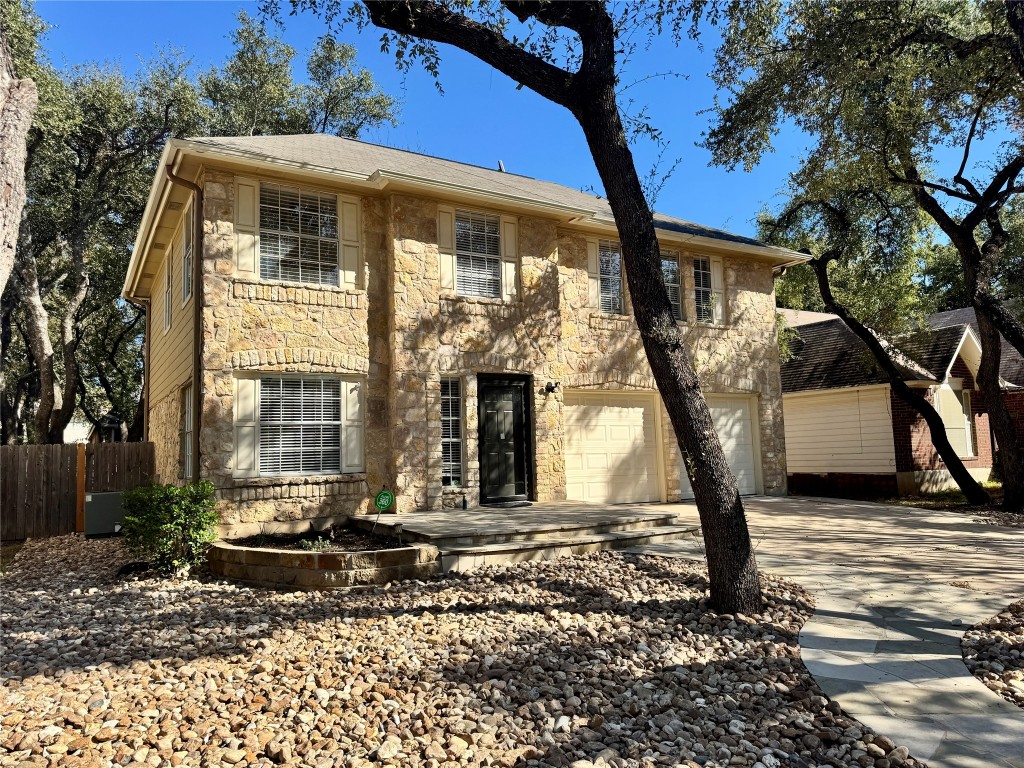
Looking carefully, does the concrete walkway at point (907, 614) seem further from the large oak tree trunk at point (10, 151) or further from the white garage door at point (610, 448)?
the large oak tree trunk at point (10, 151)

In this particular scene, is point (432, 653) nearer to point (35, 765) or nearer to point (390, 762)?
point (390, 762)

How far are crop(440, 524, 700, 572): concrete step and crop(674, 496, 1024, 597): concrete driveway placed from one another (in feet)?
4.14

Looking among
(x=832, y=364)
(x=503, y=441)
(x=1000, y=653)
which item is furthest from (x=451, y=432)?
(x=832, y=364)

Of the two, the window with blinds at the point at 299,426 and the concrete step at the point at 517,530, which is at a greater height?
the window with blinds at the point at 299,426

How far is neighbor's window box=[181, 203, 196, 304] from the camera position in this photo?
950 cm

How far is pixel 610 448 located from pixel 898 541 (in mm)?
4786

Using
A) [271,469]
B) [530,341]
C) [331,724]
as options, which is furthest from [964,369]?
[331,724]

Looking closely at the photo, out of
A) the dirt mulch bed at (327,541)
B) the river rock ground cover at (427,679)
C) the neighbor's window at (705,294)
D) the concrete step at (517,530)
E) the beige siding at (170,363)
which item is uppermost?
the neighbor's window at (705,294)

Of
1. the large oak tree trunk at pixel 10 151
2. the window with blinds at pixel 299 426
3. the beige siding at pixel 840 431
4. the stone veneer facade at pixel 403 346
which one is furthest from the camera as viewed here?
the beige siding at pixel 840 431

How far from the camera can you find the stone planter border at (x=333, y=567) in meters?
6.25

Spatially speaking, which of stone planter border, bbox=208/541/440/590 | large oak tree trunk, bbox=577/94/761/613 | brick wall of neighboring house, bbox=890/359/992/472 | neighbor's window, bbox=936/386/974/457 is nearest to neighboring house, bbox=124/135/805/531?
stone planter border, bbox=208/541/440/590

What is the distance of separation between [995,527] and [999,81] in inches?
257

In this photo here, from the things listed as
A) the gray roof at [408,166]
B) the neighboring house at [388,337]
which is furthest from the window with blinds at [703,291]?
the gray roof at [408,166]

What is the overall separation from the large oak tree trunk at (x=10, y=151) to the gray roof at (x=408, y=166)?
546cm
